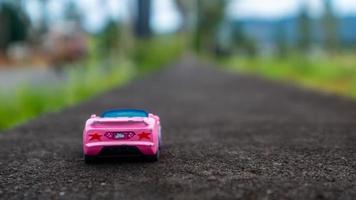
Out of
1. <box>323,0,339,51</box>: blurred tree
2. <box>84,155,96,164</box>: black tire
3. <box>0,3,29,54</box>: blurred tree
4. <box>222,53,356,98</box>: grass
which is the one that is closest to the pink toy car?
<box>84,155,96,164</box>: black tire

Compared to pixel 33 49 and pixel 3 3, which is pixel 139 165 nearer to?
pixel 33 49

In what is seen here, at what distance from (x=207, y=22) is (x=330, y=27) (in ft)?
114

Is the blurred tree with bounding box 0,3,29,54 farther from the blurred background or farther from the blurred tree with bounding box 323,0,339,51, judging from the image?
the blurred tree with bounding box 323,0,339,51

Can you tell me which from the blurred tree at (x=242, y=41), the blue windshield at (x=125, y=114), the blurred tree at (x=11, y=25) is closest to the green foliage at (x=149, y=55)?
the blurred tree at (x=11, y=25)

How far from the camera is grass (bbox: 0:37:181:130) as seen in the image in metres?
9.23

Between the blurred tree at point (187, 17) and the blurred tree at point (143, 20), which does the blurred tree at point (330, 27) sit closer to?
the blurred tree at point (143, 20)

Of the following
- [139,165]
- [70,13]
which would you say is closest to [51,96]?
[139,165]

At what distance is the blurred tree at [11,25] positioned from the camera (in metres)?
38.8

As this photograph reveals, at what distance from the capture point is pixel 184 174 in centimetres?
416

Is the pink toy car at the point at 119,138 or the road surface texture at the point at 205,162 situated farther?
the pink toy car at the point at 119,138

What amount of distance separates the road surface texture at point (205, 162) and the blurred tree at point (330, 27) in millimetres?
15371

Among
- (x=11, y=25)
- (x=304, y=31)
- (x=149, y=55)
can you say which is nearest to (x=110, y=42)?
(x=149, y=55)

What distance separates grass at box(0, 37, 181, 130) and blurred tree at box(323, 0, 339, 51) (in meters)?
7.74

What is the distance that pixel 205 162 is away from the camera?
15.2 ft
